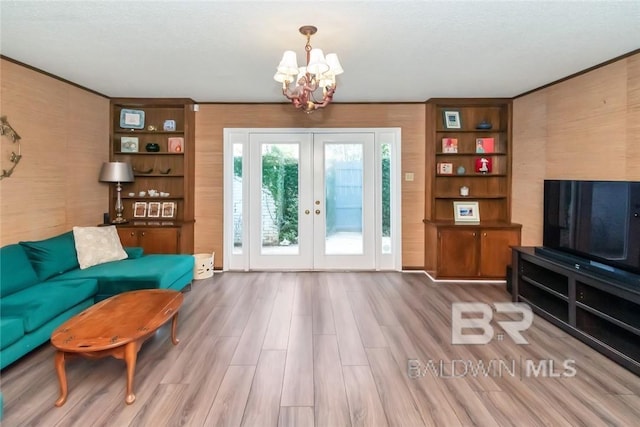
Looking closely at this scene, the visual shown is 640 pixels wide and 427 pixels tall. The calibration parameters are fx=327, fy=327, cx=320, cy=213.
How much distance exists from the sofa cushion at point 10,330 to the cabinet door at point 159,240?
7.15ft

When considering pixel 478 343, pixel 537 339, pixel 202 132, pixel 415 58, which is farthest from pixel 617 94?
pixel 202 132

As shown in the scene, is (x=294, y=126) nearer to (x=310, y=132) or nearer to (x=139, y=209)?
(x=310, y=132)

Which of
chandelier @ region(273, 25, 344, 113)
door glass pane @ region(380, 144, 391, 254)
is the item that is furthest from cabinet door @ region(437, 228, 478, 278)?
chandelier @ region(273, 25, 344, 113)

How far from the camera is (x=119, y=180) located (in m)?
4.36

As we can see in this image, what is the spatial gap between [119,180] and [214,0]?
3088mm

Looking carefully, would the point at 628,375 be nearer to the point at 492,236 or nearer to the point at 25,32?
the point at 492,236

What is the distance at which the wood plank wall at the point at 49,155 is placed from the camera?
3162 millimetres

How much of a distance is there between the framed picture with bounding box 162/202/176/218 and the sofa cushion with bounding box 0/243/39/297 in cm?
197

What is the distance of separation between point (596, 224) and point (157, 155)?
531 cm

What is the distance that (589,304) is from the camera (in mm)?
2717

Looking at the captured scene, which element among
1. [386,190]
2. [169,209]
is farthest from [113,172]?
[386,190]

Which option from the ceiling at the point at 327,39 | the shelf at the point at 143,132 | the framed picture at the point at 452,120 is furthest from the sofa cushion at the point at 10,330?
the framed picture at the point at 452,120

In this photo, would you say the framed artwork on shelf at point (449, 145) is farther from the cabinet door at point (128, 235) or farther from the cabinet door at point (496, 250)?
the cabinet door at point (128, 235)

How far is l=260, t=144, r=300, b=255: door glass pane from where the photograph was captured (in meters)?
4.95
